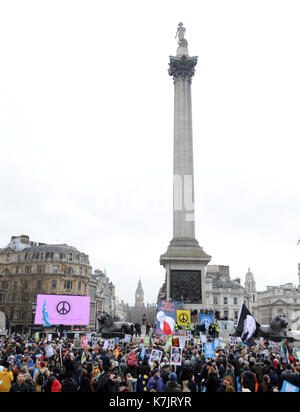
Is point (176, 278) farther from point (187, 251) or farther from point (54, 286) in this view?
point (54, 286)

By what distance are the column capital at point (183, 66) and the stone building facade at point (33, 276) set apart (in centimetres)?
4475

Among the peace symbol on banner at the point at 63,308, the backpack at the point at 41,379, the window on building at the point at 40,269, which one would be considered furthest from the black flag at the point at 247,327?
the window on building at the point at 40,269

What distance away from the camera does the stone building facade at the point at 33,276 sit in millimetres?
72125

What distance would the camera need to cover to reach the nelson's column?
1633 inches

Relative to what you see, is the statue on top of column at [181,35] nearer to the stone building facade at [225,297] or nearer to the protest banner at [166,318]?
the protest banner at [166,318]

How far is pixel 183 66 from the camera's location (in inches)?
2154

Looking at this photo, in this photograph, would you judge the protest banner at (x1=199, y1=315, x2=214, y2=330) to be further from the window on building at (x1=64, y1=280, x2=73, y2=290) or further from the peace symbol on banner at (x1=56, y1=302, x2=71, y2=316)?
the window on building at (x1=64, y1=280, x2=73, y2=290)

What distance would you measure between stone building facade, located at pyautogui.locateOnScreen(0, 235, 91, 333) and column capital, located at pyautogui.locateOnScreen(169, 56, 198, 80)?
44.7 m

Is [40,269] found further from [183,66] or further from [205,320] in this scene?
[205,320]

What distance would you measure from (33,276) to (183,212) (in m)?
41.5

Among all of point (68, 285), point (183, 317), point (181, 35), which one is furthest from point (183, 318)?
point (68, 285)

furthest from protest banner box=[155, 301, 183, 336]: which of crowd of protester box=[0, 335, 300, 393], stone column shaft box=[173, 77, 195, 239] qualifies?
stone column shaft box=[173, 77, 195, 239]
